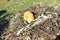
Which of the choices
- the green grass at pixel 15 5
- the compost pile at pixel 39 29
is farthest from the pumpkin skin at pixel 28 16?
the green grass at pixel 15 5

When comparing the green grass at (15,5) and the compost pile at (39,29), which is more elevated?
the compost pile at (39,29)

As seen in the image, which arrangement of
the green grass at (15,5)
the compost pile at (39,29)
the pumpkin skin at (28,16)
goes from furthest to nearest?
the green grass at (15,5) → the pumpkin skin at (28,16) → the compost pile at (39,29)

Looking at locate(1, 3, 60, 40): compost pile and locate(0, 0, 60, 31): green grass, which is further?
locate(0, 0, 60, 31): green grass

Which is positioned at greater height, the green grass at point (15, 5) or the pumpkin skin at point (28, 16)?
the pumpkin skin at point (28, 16)

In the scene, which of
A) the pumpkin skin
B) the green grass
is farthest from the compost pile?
the green grass

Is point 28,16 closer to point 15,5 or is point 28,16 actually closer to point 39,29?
point 39,29

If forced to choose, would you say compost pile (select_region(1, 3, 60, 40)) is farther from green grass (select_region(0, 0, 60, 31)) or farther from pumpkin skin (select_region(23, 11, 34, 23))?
green grass (select_region(0, 0, 60, 31))

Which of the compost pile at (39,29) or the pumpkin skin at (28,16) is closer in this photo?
the compost pile at (39,29)

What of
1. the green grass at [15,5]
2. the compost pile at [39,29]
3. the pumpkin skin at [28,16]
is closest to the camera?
the compost pile at [39,29]

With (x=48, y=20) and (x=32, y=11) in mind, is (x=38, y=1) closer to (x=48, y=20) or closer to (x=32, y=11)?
(x=32, y=11)

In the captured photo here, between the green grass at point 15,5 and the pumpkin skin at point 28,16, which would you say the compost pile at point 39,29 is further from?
the green grass at point 15,5

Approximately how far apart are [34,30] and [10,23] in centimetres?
153

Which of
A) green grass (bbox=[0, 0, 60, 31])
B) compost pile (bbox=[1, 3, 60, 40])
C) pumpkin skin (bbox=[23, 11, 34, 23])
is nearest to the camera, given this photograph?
compost pile (bbox=[1, 3, 60, 40])

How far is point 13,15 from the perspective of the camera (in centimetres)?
1030
